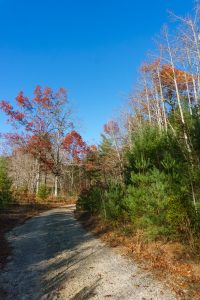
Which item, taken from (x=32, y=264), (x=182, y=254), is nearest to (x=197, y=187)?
(x=182, y=254)

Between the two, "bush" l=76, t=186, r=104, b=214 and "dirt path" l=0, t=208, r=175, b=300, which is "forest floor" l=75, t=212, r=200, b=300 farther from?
"bush" l=76, t=186, r=104, b=214

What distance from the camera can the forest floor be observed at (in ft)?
16.5

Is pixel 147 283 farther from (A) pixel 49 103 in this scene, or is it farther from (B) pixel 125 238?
(A) pixel 49 103

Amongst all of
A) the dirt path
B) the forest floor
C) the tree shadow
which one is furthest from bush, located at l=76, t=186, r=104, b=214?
the forest floor

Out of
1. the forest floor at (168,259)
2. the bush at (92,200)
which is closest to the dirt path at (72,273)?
the forest floor at (168,259)

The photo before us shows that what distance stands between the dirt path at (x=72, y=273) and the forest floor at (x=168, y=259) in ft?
0.91

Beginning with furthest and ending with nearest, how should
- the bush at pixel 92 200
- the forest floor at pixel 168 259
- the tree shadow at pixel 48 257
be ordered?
the bush at pixel 92 200
the tree shadow at pixel 48 257
the forest floor at pixel 168 259

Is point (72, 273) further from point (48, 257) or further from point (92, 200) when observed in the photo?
point (92, 200)

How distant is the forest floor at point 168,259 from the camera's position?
5.03 m

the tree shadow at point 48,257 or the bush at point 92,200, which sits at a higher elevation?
the bush at point 92,200

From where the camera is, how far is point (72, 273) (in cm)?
640

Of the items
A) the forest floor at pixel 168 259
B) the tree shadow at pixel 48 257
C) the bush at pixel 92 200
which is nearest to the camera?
the forest floor at pixel 168 259

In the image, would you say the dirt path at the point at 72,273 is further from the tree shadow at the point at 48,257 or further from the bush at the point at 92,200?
the bush at the point at 92,200

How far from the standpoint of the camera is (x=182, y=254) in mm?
6426
